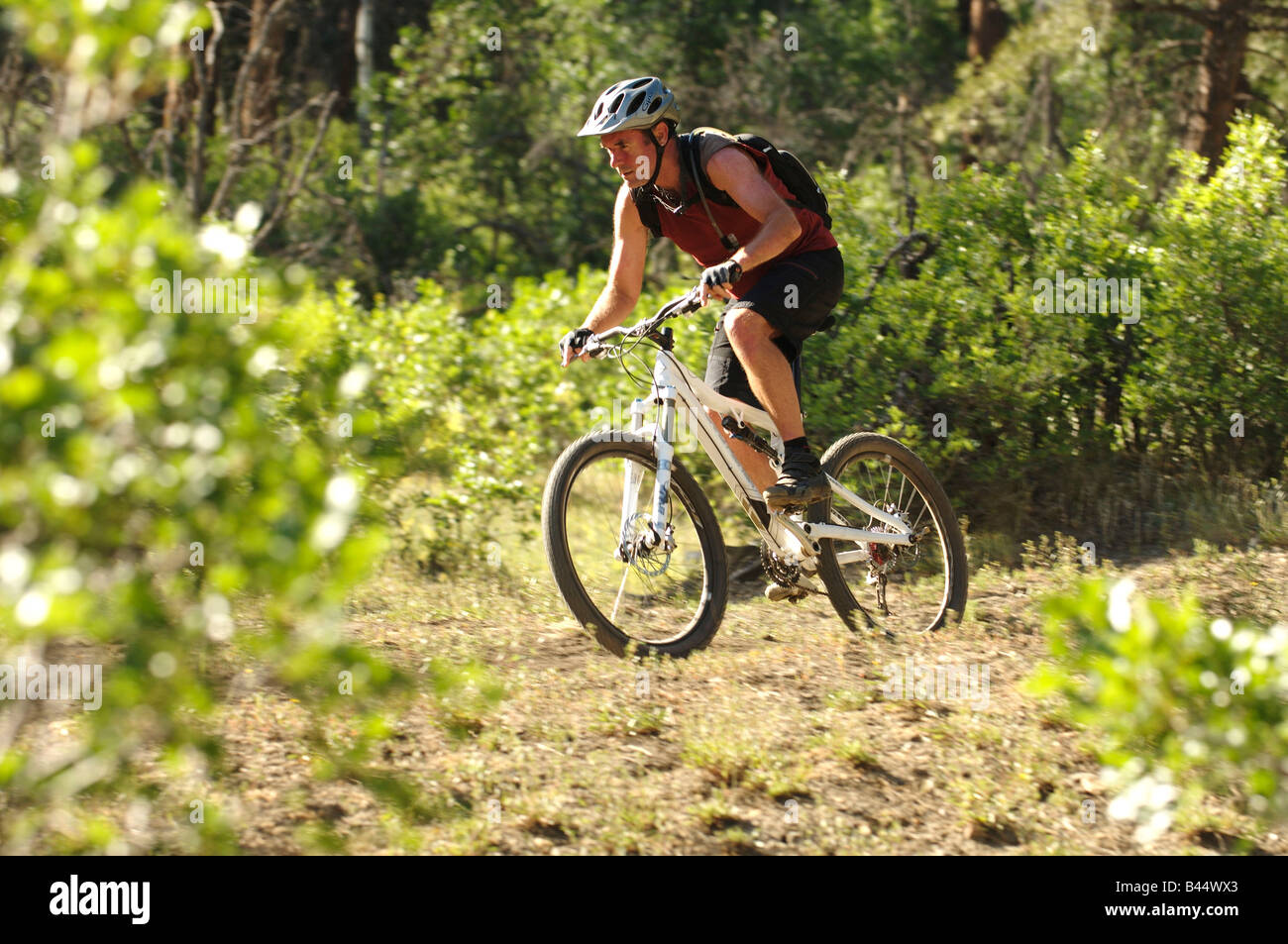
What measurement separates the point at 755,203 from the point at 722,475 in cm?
107

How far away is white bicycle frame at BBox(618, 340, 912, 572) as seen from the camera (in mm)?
4621

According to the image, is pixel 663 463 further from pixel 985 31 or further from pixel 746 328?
pixel 985 31

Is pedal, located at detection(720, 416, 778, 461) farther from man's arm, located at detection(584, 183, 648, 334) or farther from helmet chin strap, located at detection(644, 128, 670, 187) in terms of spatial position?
helmet chin strap, located at detection(644, 128, 670, 187)

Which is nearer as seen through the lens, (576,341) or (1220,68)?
(576,341)

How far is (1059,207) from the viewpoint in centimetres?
720

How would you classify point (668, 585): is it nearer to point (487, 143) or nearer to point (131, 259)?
point (131, 259)

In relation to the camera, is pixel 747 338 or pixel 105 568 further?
pixel 747 338

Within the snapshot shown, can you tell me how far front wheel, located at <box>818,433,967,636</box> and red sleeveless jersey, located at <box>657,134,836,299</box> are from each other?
0.94 metres

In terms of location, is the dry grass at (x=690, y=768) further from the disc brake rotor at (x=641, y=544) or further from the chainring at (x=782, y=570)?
the disc brake rotor at (x=641, y=544)

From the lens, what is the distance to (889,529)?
18.2 ft

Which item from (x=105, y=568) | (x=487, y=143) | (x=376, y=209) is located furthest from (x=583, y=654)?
(x=487, y=143)

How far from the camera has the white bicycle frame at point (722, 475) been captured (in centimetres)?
462

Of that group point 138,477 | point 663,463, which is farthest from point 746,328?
point 138,477
